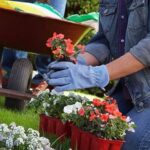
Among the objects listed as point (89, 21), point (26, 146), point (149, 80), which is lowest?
point (26, 146)

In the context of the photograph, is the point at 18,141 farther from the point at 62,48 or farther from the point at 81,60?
the point at 81,60

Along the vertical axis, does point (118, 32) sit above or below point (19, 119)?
above

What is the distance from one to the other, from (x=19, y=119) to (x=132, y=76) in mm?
1390

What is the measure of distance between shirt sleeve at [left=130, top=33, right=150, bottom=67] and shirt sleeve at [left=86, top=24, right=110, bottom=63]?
479 millimetres

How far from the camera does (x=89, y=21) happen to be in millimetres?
4426

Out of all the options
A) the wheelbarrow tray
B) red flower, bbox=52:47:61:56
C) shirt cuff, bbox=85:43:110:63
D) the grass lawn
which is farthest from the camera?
the wheelbarrow tray

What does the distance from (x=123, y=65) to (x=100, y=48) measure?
55cm

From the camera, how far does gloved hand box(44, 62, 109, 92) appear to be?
96.1 inches

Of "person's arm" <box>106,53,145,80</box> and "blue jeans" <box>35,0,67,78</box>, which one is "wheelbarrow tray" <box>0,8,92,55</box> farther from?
"person's arm" <box>106,53,145,80</box>

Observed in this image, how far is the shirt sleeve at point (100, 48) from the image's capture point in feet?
10.0

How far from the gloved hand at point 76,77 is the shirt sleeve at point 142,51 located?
6.6 inches

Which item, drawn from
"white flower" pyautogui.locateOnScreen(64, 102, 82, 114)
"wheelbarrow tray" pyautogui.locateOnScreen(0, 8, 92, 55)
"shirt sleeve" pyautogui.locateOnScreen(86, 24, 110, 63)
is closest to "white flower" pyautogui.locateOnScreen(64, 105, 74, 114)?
"white flower" pyautogui.locateOnScreen(64, 102, 82, 114)

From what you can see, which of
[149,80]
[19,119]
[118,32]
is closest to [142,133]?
[149,80]

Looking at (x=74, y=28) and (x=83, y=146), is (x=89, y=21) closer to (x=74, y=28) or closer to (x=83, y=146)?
(x=74, y=28)
